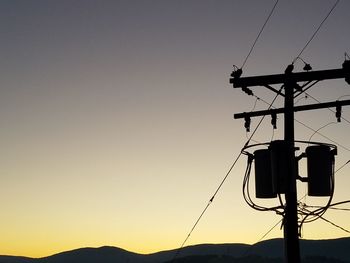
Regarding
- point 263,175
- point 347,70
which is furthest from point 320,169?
point 347,70

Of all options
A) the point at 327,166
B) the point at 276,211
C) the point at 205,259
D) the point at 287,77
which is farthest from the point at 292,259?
the point at 205,259

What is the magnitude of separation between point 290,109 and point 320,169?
1450 mm

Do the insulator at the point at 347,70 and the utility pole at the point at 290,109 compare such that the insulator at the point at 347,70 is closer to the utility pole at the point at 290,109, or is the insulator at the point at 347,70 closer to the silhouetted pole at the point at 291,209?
the utility pole at the point at 290,109

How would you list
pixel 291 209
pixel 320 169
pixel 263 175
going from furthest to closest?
1. pixel 263 175
2. pixel 291 209
3. pixel 320 169

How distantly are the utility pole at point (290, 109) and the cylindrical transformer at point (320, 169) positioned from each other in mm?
299

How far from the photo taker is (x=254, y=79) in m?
13.3

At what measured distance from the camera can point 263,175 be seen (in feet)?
40.9

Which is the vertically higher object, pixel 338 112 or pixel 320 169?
pixel 338 112

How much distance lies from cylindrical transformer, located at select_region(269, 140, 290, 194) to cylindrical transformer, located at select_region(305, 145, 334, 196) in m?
0.47

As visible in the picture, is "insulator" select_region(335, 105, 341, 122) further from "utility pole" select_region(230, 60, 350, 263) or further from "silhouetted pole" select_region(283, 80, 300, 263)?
"silhouetted pole" select_region(283, 80, 300, 263)

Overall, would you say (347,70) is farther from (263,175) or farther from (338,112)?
(263,175)

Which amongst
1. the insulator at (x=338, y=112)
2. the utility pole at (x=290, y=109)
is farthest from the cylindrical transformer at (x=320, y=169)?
the insulator at (x=338, y=112)

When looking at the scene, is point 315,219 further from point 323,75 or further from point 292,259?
point 323,75

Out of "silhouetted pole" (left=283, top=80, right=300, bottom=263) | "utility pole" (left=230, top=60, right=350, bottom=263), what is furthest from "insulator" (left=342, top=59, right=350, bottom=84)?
"silhouetted pole" (left=283, top=80, right=300, bottom=263)
